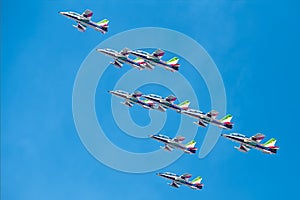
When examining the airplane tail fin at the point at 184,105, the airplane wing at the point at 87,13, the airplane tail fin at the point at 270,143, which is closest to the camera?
the airplane tail fin at the point at 270,143

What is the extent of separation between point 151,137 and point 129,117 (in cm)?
335

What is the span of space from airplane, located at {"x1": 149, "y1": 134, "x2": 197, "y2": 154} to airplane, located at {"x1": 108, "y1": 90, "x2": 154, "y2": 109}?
2.62m

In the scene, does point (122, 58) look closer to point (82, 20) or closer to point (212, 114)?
point (82, 20)

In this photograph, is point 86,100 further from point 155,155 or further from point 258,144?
point 258,144

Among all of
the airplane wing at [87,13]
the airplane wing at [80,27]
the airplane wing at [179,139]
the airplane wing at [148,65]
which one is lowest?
the airplane wing at [179,139]

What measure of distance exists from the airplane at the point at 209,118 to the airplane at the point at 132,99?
298 cm

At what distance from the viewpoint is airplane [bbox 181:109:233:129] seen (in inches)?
3194

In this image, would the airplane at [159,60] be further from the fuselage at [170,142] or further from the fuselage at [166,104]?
the fuselage at [170,142]

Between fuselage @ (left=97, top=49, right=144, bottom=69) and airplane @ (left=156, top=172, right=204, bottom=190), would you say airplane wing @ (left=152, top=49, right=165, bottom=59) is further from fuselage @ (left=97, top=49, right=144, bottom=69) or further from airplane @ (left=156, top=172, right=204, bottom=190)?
airplane @ (left=156, top=172, right=204, bottom=190)

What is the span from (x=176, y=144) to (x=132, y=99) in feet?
16.9

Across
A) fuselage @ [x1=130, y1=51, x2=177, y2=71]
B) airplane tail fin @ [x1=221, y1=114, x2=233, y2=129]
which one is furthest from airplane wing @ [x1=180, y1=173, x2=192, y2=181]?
fuselage @ [x1=130, y1=51, x2=177, y2=71]

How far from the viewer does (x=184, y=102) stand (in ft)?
271

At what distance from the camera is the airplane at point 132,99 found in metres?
83.2

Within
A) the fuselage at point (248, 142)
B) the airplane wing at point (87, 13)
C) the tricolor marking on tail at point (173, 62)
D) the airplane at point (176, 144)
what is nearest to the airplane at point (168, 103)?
the airplane at point (176, 144)
